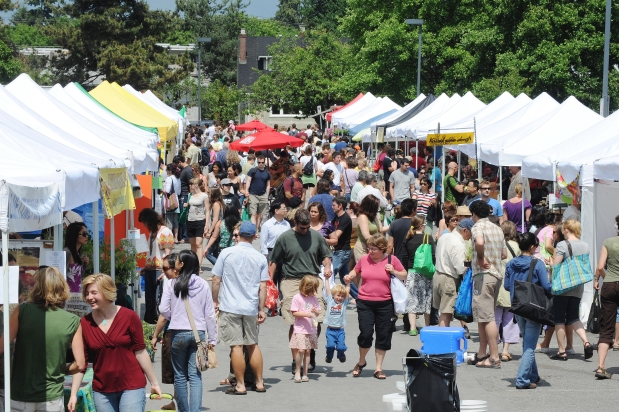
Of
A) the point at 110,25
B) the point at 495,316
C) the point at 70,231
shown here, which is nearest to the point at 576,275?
the point at 495,316

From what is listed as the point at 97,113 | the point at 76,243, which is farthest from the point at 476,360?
the point at 97,113

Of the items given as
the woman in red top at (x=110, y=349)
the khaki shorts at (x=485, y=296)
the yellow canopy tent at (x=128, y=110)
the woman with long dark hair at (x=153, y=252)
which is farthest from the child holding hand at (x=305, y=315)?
the yellow canopy tent at (x=128, y=110)

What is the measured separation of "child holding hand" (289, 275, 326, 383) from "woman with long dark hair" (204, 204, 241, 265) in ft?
19.3

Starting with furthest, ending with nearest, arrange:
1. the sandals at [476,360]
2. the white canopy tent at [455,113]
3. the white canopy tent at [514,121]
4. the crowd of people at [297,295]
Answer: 1. the white canopy tent at [455,113]
2. the white canopy tent at [514,121]
3. the sandals at [476,360]
4. the crowd of people at [297,295]

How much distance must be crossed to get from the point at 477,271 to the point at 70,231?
449 cm

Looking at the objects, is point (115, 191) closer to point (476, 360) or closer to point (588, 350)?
point (476, 360)

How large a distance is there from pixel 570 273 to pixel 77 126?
6163 mm

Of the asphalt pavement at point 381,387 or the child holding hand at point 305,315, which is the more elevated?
the child holding hand at point 305,315

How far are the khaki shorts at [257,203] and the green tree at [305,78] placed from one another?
135 ft

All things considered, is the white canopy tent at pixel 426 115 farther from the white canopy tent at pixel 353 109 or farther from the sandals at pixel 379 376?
the sandals at pixel 379 376

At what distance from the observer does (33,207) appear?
7.04 meters

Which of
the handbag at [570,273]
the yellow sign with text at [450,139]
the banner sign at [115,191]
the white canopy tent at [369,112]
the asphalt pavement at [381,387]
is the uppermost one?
the white canopy tent at [369,112]

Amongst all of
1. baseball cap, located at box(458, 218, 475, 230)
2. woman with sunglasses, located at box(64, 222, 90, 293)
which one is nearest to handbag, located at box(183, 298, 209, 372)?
woman with sunglasses, located at box(64, 222, 90, 293)

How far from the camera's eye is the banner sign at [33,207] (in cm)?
667
